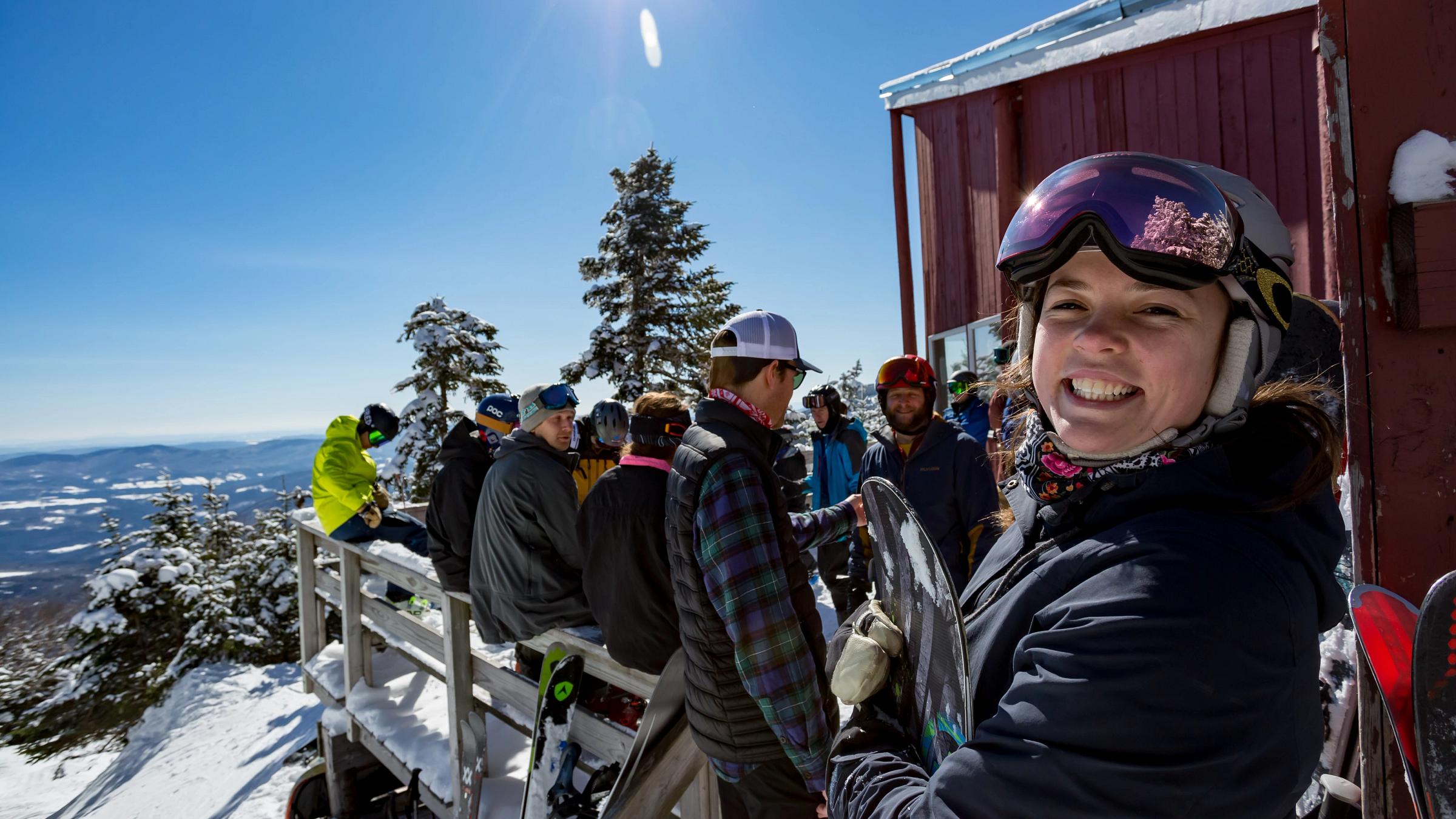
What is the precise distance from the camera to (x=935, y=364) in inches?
331

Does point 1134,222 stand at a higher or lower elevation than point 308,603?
→ higher

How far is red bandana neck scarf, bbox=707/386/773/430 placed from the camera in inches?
92.2

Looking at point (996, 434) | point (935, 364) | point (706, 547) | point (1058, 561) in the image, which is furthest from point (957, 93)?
point (1058, 561)

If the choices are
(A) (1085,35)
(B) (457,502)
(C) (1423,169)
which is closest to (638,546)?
(B) (457,502)

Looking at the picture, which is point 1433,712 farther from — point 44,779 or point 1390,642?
point 44,779

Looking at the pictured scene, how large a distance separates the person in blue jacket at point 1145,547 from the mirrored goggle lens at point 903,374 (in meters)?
2.64

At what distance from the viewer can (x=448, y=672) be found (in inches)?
163

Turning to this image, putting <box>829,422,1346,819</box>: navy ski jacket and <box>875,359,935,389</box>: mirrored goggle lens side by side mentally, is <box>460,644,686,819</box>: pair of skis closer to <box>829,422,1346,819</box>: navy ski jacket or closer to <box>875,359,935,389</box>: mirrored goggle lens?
<box>875,359,935,389</box>: mirrored goggle lens

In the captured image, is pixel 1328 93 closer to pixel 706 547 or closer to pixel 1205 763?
pixel 1205 763

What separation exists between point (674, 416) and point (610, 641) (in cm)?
102

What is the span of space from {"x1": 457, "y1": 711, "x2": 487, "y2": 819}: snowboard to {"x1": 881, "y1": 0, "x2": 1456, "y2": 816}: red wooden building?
13.6 ft

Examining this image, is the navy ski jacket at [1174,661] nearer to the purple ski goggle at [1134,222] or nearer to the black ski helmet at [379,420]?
the purple ski goggle at [1134,222]

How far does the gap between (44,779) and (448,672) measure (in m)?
16.6

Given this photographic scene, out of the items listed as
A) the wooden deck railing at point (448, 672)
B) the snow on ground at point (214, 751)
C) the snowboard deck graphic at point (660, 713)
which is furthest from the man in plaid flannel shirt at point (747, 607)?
the snow on ground at point (214, 751)
